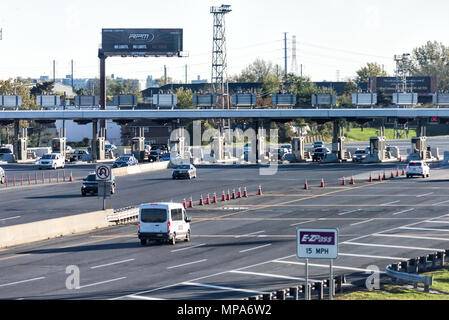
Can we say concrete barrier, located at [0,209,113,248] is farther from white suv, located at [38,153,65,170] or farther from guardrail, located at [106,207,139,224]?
white suv, located at [38,153,65,170]

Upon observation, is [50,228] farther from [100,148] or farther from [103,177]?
[100,148]

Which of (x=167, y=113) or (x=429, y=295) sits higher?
(x=167, y=113)

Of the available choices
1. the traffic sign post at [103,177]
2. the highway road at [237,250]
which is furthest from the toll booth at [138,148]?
the traffic sign post at [103,177]

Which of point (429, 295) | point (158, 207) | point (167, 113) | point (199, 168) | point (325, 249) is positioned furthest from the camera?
point (167, 113)

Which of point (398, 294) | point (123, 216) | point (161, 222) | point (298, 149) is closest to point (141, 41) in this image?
point (298, 149)

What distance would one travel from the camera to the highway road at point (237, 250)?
992 inches

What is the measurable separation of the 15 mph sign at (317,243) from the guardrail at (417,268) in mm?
7898

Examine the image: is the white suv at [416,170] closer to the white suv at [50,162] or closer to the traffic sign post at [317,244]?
the white suv at [50,162]

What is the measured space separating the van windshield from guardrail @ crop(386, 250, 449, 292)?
404 inches

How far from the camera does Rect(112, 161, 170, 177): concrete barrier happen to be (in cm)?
7425

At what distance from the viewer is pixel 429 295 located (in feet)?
80.2
